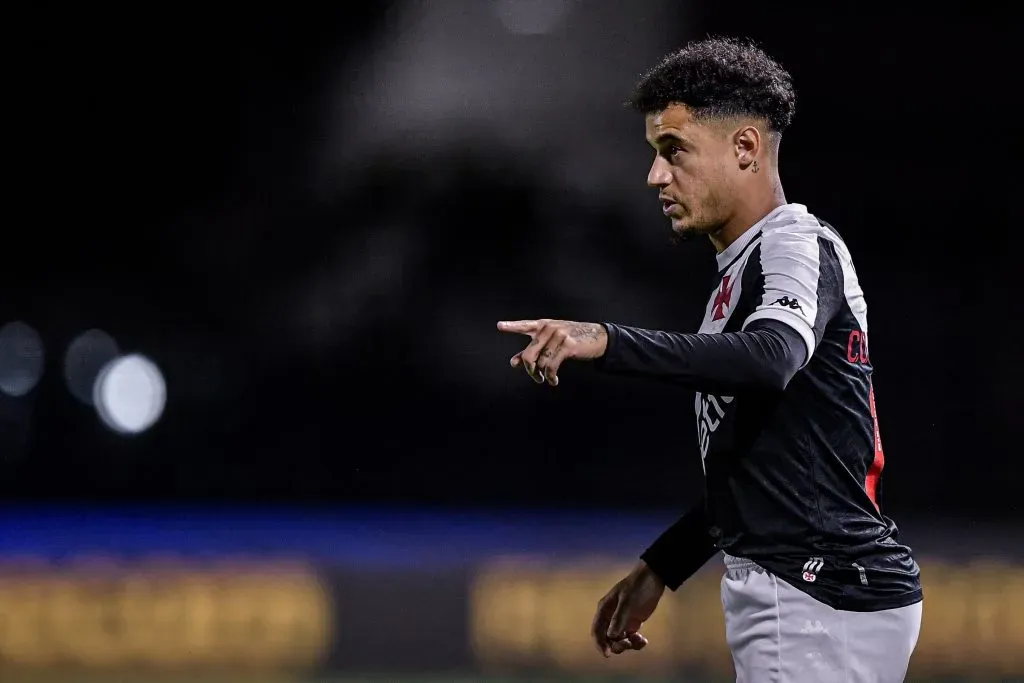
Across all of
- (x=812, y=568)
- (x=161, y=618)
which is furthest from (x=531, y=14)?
(x=812, y=568)

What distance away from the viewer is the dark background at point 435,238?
7277 millimetres

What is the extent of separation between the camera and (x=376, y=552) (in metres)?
5.80

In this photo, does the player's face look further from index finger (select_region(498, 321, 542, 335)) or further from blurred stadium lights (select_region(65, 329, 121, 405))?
blurred stadium lights (select_region(65, 329, 121, 405))

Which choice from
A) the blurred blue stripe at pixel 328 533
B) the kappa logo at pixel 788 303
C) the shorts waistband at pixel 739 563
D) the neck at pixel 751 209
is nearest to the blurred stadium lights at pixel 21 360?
the blurred blue stripe at pixel 328 533

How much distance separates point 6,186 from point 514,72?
11.6ft

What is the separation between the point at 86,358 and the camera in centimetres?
770

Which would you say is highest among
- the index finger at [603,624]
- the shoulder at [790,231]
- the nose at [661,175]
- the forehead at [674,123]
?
the forehead at [674,123]

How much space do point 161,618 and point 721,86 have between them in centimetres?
392

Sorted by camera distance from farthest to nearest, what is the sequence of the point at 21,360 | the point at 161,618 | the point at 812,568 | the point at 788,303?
the point at 21,360 → the point at 161,618 → the point at 812,568 → the point at 788,303

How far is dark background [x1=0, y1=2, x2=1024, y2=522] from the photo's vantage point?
728cm

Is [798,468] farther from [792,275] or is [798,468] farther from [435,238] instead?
[435,238]

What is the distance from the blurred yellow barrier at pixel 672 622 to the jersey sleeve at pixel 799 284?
10.5ft

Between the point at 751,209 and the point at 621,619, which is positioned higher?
the point at 751,209

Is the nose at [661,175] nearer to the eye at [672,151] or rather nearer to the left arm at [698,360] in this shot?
the eye at [672,151]
